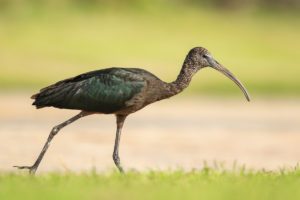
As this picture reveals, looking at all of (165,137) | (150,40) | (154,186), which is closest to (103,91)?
(154,186)

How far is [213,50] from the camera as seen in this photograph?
1373 inches

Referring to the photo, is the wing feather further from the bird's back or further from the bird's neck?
the bird's neck

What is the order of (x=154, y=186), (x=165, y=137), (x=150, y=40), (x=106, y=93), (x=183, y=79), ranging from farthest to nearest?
(x=150, y=40), (x=165, y=137), (x=183, y=79), (x=106, y=93), (x=154, y=186)

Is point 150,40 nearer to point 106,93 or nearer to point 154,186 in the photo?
point 106,93

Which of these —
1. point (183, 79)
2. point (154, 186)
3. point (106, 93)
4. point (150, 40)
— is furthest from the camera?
point (150, 40)

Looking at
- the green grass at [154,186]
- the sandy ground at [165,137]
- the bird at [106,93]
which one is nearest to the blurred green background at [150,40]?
the sandy ground at [165,137]

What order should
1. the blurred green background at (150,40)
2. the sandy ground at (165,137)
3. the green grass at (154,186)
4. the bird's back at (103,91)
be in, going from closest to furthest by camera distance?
the green grass at (154,186) → the bird's back at (103,91) → the sandy ground at (165,137) → the blurred green background at (150,40)

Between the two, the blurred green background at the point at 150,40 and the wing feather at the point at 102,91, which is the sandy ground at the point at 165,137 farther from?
the blurred green background at the point at 150,40

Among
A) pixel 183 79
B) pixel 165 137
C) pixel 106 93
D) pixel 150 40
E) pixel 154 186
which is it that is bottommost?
pixel 154 186

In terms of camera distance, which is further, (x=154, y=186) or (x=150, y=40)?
(x=150, y=40)

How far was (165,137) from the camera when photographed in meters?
14.8

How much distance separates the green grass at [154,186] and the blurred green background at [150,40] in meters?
17.2

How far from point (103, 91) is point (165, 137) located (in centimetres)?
659

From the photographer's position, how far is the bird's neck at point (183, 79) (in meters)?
8.51
